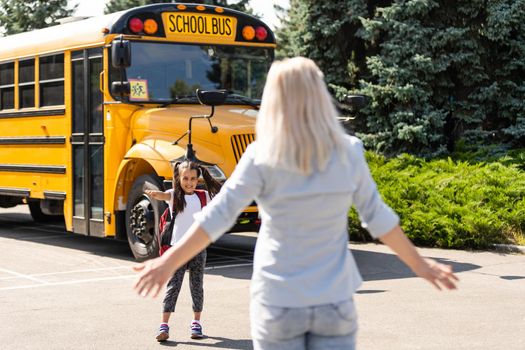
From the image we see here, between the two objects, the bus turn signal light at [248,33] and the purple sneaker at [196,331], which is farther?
the bus turn signal light at [248,33]

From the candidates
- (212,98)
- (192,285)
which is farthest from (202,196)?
(212,98)

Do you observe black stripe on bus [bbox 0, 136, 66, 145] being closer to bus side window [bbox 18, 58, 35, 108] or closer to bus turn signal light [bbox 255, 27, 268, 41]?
bus side window [bbox 18, 58, 35, 108]

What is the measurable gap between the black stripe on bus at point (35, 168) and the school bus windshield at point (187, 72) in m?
1.68

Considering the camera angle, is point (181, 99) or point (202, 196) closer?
point (202, 196)

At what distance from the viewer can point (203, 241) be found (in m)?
3.28

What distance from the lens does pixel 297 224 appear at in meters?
3.25

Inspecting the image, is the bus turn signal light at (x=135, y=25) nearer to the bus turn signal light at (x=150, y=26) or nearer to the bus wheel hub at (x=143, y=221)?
the bus turn signal light at (x=150, y=26)

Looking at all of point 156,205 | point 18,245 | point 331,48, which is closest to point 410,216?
point 156,205

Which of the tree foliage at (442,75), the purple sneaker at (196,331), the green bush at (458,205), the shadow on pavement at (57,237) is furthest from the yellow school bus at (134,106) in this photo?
the tree foliage at (442,75)

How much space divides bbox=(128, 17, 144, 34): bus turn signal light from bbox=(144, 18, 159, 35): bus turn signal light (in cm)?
5

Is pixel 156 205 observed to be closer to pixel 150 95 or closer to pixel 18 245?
pixel 150 95

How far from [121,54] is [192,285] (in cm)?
→ 409

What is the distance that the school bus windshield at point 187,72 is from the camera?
10969 mm

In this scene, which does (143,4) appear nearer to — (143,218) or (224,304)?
(143,218)
